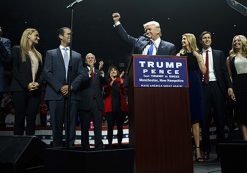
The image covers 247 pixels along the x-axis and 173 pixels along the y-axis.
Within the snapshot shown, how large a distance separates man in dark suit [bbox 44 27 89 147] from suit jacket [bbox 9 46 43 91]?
176mm

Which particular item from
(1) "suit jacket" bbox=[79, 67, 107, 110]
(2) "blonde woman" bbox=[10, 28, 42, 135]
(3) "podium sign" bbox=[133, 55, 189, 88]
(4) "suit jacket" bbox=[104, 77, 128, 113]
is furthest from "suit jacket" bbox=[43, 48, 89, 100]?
(4) "suit jacket" bbox=[104, 77, 128, 113]

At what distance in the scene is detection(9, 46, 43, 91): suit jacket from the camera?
3146 mm

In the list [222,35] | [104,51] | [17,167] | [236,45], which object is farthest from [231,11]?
[17,167]

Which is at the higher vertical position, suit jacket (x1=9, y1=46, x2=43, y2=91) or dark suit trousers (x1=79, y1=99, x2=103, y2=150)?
suit jacket (x1=9, y1=46, x2=43, y2=91)

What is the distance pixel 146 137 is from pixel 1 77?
5.83 feet

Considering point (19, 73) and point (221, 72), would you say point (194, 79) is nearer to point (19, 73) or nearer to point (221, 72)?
point (221, 72)

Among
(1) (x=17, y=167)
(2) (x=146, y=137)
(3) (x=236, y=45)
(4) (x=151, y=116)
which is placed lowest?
(1) (x=17, y=167)

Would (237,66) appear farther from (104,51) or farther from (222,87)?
(104,51)

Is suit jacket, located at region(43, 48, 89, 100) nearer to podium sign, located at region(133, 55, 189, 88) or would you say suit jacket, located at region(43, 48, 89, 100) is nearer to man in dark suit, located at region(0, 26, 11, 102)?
man in dark suit, located at region(0, 26, 11, 102)

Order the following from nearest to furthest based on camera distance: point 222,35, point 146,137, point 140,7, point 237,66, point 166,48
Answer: point 146,137 < point 166,48 < point 237,66 < point 140,7 < point 222,35

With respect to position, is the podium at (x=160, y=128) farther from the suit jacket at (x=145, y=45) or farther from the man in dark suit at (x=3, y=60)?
the man in dark suit at (x=3, y=60)

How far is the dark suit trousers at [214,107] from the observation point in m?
3.44

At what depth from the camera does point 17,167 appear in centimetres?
197

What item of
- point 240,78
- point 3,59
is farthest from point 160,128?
A: point 3,59
